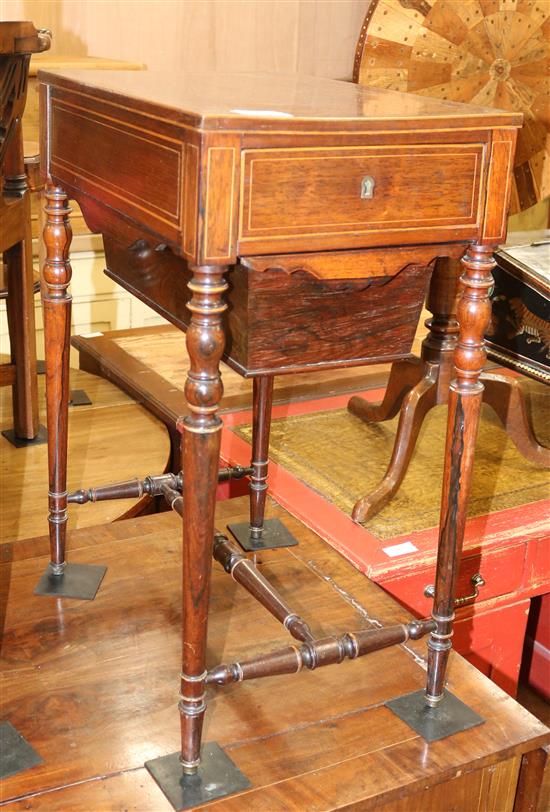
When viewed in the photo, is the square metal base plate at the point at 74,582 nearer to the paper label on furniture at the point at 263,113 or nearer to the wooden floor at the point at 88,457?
the wooden floor at the point at 88,457

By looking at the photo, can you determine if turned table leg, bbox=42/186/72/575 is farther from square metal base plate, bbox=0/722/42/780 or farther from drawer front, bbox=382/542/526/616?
A: drawer front, bbox=382/542/526/616

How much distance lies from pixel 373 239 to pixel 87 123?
0.44 meters

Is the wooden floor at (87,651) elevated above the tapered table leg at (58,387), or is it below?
below

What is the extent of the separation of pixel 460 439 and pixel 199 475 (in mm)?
354

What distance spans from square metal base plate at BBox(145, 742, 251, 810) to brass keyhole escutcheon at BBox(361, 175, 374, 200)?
2.32 ft

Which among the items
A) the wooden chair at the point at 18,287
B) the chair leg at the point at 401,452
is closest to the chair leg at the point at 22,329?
the wooden chair at the point at 18,287

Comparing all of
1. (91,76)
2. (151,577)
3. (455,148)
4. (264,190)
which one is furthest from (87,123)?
(151,577)

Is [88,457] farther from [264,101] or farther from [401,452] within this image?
[264,101]

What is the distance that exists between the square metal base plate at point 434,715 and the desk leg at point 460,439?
15 millimetres

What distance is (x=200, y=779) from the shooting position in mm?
1274

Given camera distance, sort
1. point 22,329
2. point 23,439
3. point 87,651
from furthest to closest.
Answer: point 23,439 → point 22,329 → point 87,651

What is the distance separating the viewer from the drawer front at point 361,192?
112 cm

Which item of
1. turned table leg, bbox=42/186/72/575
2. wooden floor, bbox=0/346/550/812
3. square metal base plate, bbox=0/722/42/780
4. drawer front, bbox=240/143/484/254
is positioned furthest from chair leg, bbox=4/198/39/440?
drawer front, bbox=240/143/484/254

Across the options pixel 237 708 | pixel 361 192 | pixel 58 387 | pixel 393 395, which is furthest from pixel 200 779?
pixel 393 395
